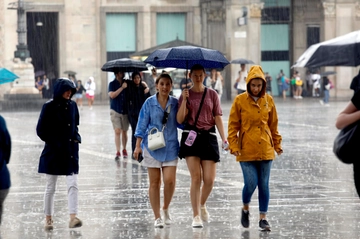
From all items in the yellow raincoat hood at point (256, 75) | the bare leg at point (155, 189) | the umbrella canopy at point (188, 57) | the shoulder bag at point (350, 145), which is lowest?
the bare leg at point (155, 189)

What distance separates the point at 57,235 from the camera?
10070mm

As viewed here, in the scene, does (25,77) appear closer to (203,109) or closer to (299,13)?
(299,13)

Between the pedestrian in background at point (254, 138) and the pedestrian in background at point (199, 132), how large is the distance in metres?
0.41

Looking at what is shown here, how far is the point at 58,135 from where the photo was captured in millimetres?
10648

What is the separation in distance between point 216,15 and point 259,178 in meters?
43.0

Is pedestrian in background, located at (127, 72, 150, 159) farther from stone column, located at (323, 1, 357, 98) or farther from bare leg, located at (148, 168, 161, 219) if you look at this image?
Answer: stone column, located at (323, 1, 357, 98)

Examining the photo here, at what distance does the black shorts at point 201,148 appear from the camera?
34.6 feet

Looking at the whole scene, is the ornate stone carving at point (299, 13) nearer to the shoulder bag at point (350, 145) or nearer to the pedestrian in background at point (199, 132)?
the pedestrian in background at point (199, 132)

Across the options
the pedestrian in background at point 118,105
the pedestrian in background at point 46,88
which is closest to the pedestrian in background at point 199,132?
the pedestrian in background at point 118,105

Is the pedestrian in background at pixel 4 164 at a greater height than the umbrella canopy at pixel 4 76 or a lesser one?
lesser

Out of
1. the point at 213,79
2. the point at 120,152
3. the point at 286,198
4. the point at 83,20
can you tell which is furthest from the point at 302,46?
the point at 286,198

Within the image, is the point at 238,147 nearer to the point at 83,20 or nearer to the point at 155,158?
the point at 155,158

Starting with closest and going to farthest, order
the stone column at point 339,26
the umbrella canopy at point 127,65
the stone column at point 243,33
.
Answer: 1. the umbrella canopy at point 127,65
2. the stone column at point 243,33
3. the stone column at point 339,26

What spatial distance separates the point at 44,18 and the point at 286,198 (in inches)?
1715
